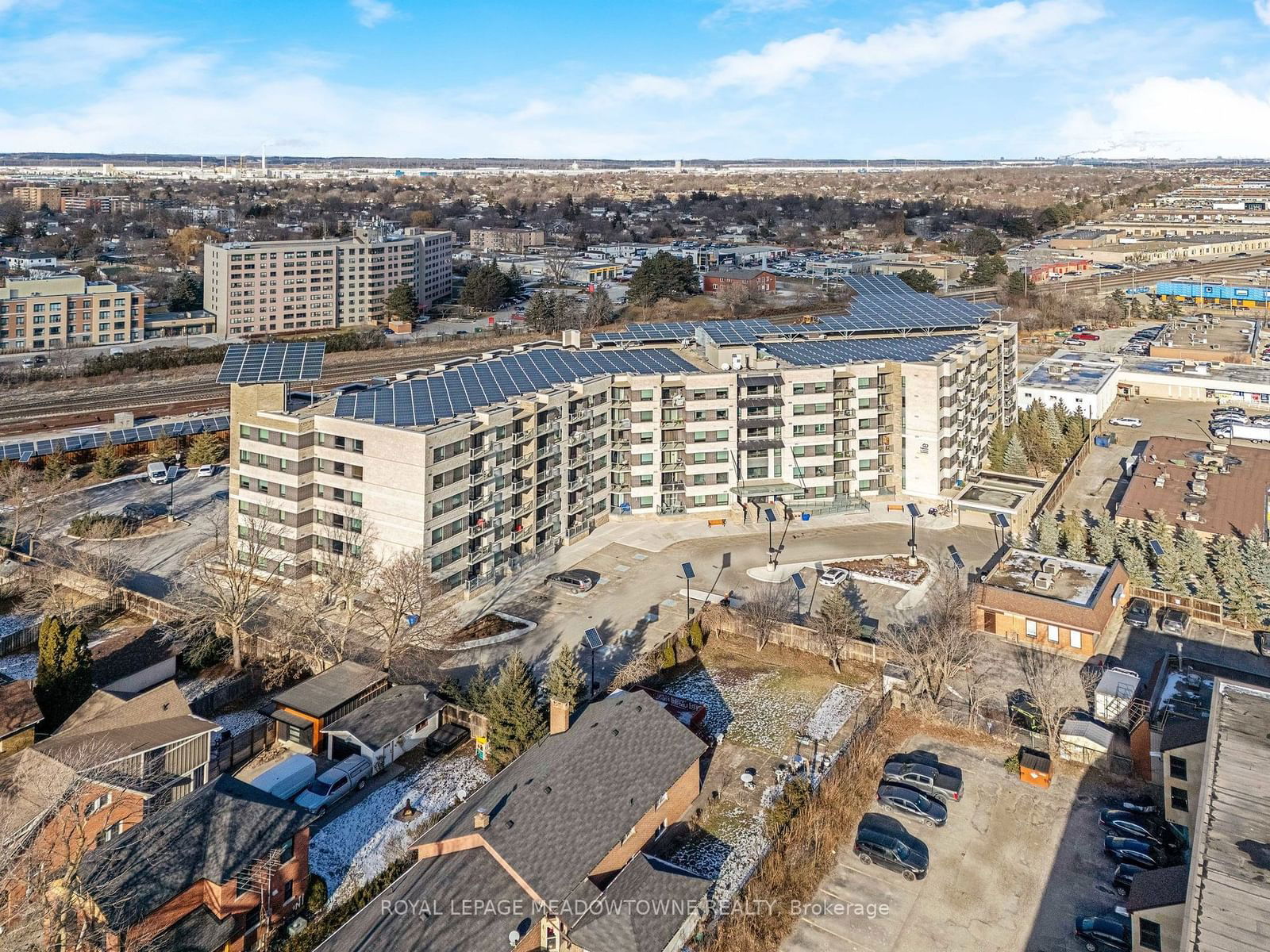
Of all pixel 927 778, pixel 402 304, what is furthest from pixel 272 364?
pixel 402 304

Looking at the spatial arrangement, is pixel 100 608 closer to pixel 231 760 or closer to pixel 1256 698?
pixel 231 760

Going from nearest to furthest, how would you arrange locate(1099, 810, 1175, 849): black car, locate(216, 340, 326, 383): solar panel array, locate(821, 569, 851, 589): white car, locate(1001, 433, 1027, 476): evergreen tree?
locate(1099, 810, 1175, 849): black car, locate(216, 340, 326, 383): solar panel array, locate(821, 569, 851, 589): white car, locate(1001, 433, 1027, 476): evergreen tree

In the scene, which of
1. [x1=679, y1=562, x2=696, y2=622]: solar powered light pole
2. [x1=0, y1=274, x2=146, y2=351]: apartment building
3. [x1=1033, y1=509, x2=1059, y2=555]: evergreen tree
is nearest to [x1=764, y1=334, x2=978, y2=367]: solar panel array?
[x1=1033, y1=509, x2=1059, y2=555]: evergreen tree

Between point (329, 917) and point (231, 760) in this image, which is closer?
point (329, 917)

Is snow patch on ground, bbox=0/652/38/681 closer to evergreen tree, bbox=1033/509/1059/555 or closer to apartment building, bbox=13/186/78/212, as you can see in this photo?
evergreen tree, bbox=1033/509/1059/555

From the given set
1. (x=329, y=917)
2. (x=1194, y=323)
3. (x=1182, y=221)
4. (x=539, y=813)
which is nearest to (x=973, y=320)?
(x=539, y=813)

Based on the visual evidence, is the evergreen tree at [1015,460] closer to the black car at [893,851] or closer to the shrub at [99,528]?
the black car at [893,851]
